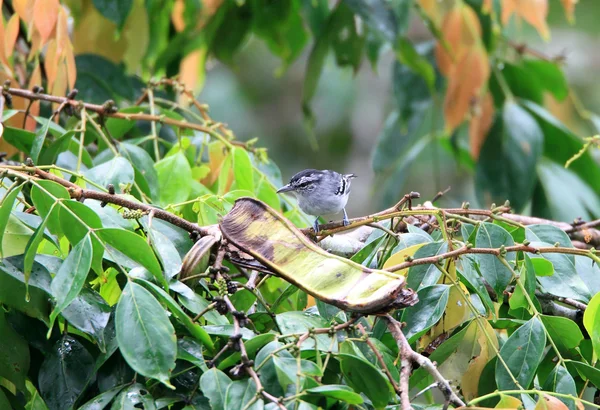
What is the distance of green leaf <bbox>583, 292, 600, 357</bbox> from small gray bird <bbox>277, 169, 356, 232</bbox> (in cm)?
156

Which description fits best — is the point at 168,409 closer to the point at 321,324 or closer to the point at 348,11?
the point at 321,324

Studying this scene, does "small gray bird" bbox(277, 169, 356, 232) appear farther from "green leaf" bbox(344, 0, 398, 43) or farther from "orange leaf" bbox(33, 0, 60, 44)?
"orange leaf" bbox(33, 0, 60, 44)

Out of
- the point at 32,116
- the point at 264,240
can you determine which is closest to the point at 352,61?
the point at 32,116

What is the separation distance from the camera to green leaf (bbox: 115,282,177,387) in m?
1.44

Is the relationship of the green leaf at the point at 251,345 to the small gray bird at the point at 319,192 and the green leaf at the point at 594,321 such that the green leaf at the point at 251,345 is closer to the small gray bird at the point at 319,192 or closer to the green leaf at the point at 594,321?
the green leaf at the point at 594,321

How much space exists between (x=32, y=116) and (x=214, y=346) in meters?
1.29

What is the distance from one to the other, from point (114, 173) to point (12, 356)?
29.9 inches

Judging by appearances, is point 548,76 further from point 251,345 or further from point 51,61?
point 251,345

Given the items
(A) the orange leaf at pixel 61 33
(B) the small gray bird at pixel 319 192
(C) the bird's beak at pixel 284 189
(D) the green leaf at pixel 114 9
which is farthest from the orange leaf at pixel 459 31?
(A) the orange leaf at pixel 61 33

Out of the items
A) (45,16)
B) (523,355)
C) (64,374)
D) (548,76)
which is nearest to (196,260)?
(64,374)

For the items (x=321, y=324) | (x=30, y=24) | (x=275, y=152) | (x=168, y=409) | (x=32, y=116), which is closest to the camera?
(x=168, y=409)

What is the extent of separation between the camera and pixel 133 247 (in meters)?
1.60

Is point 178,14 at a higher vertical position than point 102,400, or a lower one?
higher

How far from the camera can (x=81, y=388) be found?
1.71m
